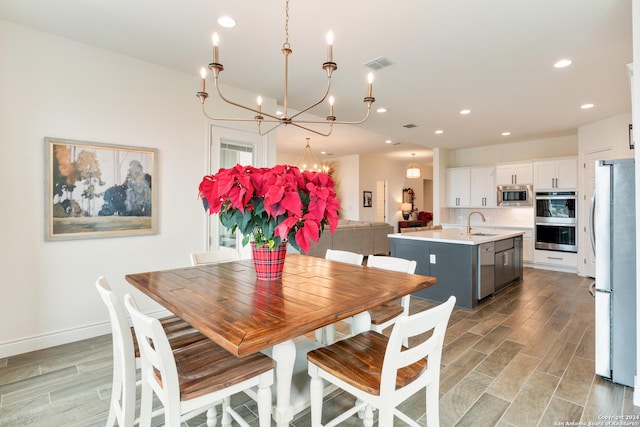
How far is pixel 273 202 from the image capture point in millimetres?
1468

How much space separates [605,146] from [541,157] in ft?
5.40

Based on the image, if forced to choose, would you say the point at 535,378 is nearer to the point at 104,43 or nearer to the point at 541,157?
the point at 104,43

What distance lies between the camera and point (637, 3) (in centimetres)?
193

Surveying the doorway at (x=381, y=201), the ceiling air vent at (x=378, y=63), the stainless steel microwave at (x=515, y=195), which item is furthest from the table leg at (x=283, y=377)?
the doorway at (x=381, y=201)

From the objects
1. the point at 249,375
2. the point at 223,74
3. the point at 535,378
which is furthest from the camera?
the point at 223,74

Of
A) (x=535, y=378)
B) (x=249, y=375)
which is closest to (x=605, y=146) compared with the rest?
(x=535, y=378)

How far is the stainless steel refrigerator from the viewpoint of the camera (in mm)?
2219

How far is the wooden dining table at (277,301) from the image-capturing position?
1086 millimetres

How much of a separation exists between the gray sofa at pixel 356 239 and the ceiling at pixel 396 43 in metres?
2.94

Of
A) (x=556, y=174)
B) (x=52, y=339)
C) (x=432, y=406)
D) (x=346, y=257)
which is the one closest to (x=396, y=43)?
(x=346, y=257)

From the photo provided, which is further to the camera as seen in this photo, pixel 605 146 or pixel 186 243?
pixel 605 146

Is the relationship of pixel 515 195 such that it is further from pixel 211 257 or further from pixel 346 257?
pixel 211 257

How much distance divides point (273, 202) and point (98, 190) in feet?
8.10

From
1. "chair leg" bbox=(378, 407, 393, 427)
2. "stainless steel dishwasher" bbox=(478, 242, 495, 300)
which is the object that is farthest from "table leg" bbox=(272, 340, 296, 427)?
"stainless steel dishwasher" bbox=(478, 242, 495, 300)
